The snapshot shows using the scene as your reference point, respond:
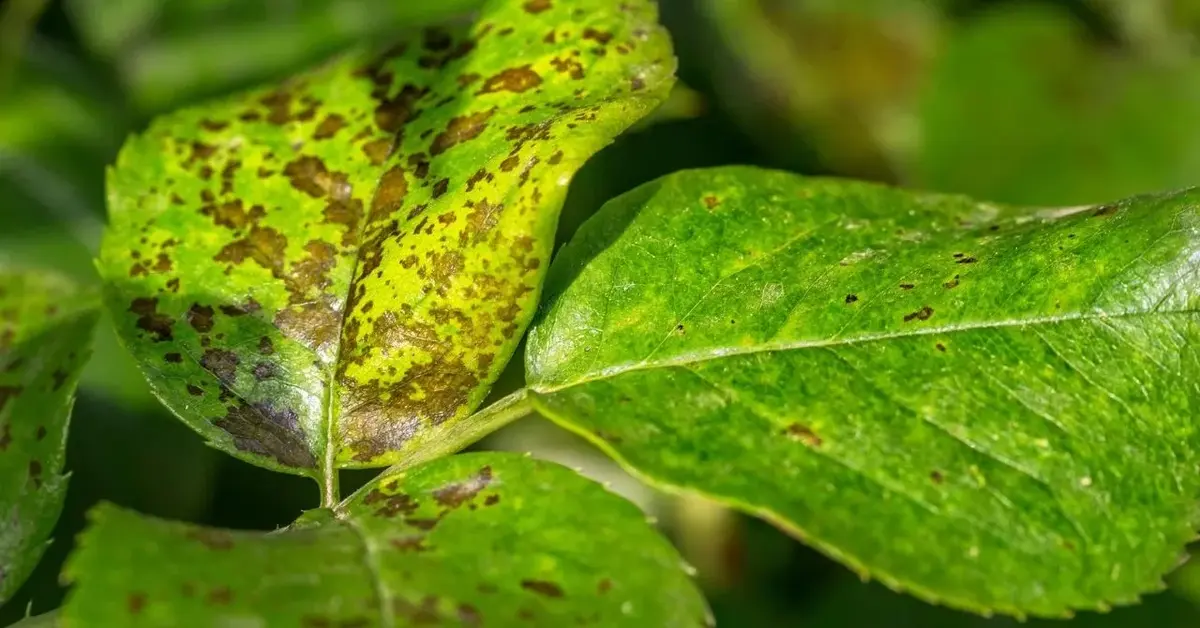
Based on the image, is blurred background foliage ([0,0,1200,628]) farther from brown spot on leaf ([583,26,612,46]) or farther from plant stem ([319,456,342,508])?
plant stem ([319,456,342,508])

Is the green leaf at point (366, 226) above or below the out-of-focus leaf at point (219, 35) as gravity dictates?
above

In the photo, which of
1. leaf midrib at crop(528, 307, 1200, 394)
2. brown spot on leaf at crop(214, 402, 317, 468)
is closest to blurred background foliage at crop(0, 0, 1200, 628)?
leaf midrib at crop(528, 307, 1200, 394)

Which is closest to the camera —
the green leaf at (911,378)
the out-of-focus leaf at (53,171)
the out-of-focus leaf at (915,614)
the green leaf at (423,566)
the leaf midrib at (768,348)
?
the green leaf at (423,566)

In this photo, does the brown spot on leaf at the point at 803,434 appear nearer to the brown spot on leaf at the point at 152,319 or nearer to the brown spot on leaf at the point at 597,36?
the brown spot on leaf at the point at 597,36

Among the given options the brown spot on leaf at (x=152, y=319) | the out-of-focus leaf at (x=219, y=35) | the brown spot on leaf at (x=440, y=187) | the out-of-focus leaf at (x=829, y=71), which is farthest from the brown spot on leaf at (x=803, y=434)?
the out-of-focus leaf at (x=829, y=71)

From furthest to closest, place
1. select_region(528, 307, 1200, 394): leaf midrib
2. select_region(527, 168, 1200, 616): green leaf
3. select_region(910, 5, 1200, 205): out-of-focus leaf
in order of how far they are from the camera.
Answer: select_region(910, 5, 1200, 205): out-of-focus leaf < select_region(528, 307, 1200, 394): leaf midrib < select_region(527, 168, 1200, 616): green leaf

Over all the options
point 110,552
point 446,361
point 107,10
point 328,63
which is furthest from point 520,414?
point 107,10
